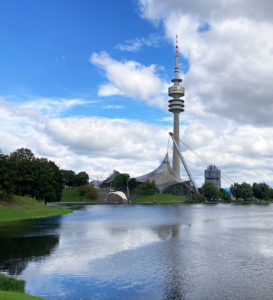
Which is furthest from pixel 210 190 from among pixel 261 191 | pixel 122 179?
pixel 122 179

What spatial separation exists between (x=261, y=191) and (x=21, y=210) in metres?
151

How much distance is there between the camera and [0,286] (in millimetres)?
18703

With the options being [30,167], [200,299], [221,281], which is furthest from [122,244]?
[30,167]

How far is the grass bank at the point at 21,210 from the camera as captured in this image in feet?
214

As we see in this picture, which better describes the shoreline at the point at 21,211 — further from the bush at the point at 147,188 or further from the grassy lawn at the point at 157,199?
the bush at the point at 147,188

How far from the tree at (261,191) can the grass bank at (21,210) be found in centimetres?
13647

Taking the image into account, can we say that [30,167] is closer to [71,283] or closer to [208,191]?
[71,283]

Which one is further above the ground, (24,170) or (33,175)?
(24,170)

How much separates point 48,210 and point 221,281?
214 ft

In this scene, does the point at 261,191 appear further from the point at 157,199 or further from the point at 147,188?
the point at 147,188

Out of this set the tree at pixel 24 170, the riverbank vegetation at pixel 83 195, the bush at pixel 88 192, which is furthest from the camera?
the bush at pixel 88 192

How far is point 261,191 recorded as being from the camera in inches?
7480

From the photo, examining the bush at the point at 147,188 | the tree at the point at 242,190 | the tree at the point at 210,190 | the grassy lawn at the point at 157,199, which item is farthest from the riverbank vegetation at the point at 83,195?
the tree at the point at 242,190

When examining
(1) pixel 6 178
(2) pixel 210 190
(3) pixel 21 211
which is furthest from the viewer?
(2) pixel 210 190
